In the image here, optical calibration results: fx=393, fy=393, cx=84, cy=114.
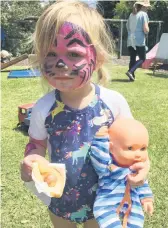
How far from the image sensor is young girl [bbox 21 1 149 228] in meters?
1.79

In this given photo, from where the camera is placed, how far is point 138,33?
8.77 metres

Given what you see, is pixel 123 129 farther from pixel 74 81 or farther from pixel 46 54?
pixel 46 54

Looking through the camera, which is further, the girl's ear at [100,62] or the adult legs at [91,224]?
the adult legs at [91,224]

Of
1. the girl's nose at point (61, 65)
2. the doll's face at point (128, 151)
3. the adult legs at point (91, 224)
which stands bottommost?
the adult legs at point (91, 224)

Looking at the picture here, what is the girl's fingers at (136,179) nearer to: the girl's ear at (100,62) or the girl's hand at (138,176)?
the girl's hand at (138,176)

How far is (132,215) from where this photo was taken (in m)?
1.79

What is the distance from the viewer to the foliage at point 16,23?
16969 millimetres

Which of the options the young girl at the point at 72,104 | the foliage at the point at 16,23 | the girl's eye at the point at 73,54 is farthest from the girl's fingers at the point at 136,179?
the foliage at the point at 16,23

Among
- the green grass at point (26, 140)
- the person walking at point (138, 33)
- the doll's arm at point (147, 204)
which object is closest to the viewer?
the doll's arm at point (147, 204)

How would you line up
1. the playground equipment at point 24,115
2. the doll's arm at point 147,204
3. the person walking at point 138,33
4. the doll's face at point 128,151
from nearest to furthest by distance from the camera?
the doll's face at point 128,151, the doll's arm at point 147,204, the playground equipment at point 24,115, the person walking at point 138,33

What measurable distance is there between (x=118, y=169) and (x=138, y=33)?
7.37m

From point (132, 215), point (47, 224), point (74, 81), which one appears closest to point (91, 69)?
point (74, 81)

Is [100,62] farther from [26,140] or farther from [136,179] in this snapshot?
[26,140]

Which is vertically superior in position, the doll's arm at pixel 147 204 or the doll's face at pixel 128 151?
the doll's face at pixel 128 151
